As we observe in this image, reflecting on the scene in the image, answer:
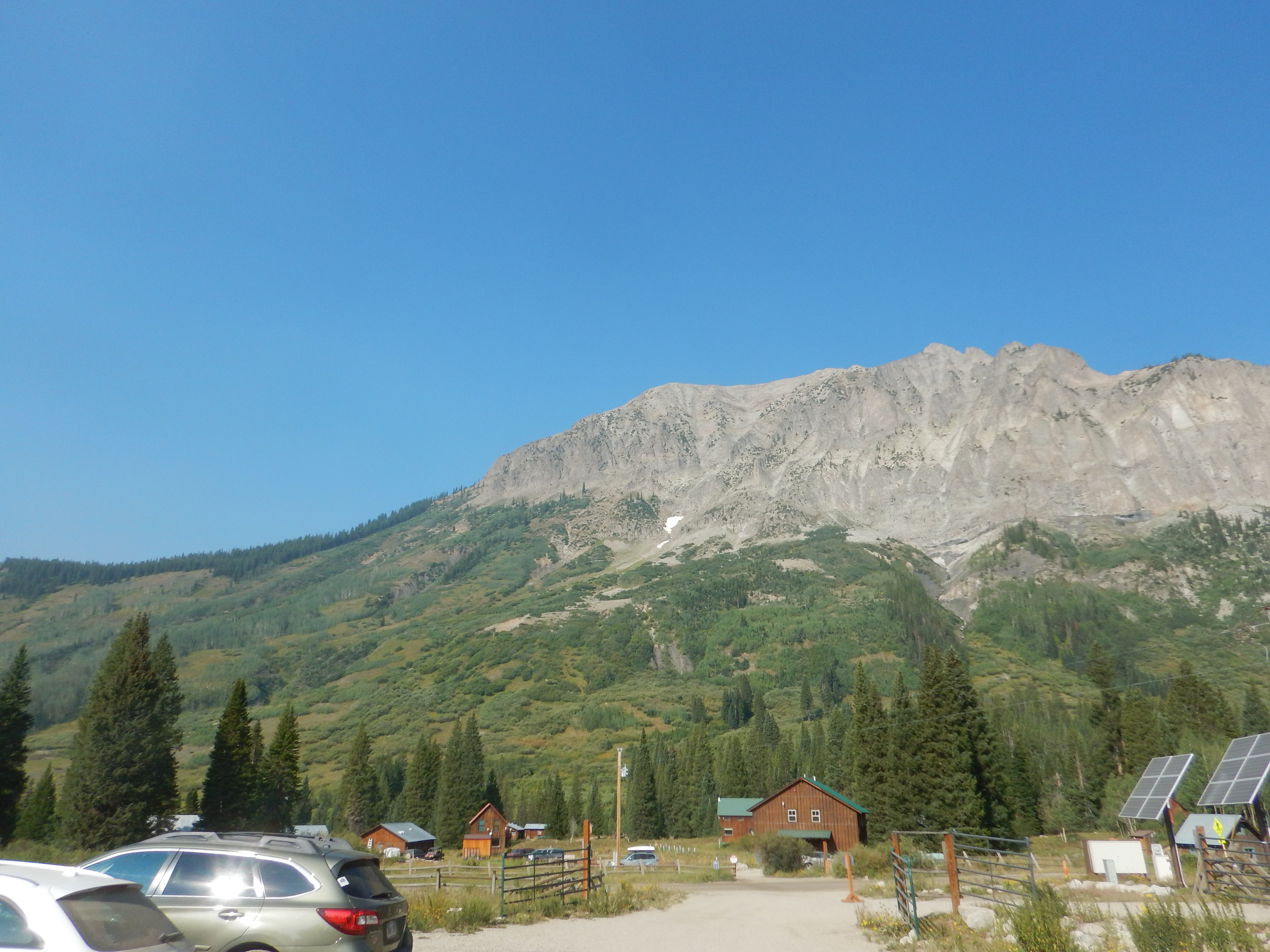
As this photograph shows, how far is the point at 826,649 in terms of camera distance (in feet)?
595

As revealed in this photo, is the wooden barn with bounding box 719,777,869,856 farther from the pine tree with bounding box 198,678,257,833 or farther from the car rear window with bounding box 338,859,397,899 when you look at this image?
the car rear window with bounding box 338,859,397,899

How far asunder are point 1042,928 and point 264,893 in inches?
420

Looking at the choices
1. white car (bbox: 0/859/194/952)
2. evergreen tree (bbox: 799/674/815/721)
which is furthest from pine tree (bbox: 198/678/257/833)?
evergreen tree (bbox: 799/674/815/721)

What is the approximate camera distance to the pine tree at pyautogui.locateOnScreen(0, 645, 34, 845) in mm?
42844

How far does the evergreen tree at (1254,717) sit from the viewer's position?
74.7 metres

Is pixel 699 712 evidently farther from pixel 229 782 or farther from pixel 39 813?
pixel 229 782

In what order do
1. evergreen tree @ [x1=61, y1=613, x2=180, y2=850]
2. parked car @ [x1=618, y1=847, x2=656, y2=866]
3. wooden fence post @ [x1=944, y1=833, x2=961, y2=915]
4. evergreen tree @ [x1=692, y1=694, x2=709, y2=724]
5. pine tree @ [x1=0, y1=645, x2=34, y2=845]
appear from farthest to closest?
evergreen tree @ [x1=692, y1=694, x2=709, y2=724]
parked car @ [x1=618, y1=847, x2=656, y2=866]
pine tree @ [x1=0, y1=645, x2=34, y2=845]
evergreen tree @ [x1=61, y1=613, x2=180, y2=850]
wooden fence post @ [x1=944, y1=833, x2=961, y2=915]

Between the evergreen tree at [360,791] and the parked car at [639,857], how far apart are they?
32.5 m

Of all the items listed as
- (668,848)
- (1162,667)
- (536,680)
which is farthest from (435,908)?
(1162,667)

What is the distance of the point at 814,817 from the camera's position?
6200cm

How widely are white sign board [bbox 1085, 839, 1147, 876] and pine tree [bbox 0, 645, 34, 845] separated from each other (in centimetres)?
5293

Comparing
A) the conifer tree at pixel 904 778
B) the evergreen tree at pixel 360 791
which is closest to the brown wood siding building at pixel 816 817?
the conifer tree at pixel 904 778

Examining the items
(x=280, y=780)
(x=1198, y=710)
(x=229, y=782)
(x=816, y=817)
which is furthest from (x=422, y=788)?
(x=1198, y=710)

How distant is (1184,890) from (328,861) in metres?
21.8
